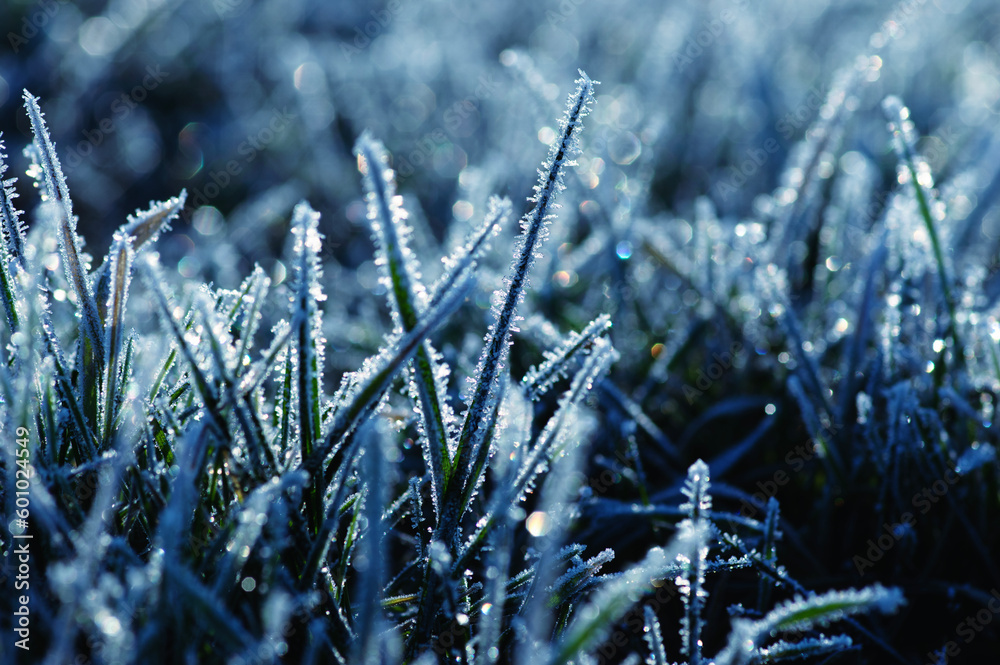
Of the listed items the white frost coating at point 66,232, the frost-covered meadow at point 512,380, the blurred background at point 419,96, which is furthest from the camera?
the blurred background at point 419,96

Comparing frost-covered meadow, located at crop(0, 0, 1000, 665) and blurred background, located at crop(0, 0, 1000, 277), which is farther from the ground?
blurred background, located at crop(0, 0, 1000, 277)

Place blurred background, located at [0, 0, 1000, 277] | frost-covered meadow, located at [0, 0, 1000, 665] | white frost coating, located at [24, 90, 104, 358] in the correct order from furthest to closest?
blurred background, located at [0, 0, 1000, 277] < white frost coating, located at [24, 90, 104, 358] < frost-covered meadow, located at [0, 0, 1000, 665]

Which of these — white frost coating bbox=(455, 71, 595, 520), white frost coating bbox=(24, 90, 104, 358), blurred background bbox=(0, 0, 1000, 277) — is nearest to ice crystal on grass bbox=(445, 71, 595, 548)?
white frost coating bbox=(455, 71, 595, 520)

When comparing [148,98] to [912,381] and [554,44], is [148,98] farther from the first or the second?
[912,381]

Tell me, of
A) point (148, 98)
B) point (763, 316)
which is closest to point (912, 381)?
point (763, 316)

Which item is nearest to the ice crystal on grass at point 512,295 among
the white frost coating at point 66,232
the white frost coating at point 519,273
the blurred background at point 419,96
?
the white frost coating at point 519,273

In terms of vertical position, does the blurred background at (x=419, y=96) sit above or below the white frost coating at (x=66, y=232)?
above

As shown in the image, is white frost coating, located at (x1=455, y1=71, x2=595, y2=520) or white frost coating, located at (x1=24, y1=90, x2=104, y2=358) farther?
white frost coating, located at (x1=24, y1=90, x2=104, y2=358)

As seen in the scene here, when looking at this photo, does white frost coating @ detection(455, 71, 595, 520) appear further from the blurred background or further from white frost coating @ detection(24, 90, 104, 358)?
the blurred background

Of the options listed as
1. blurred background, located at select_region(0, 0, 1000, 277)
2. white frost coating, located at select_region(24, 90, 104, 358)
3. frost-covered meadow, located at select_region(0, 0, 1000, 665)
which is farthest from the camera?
blurred background, located at select_region(0, 0, 1000, 277)

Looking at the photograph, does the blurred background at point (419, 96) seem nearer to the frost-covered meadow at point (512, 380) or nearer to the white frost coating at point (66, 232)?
the frost-covered meadow at point (512, 380)
